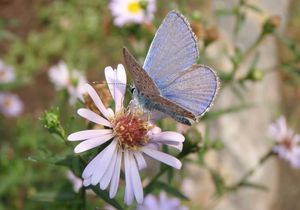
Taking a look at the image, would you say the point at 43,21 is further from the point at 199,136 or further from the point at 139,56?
the point at 199,136

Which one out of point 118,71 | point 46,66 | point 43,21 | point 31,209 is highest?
point 43,21

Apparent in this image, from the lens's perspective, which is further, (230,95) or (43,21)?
(43,21)

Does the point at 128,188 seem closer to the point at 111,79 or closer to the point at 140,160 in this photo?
the point at 140,160

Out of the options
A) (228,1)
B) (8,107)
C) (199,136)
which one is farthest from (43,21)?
(199,136)

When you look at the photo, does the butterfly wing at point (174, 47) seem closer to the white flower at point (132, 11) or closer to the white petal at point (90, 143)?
the white petal at point (90, 143)

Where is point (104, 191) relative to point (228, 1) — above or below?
below

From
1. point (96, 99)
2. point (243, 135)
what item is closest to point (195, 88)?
point (96, 99)

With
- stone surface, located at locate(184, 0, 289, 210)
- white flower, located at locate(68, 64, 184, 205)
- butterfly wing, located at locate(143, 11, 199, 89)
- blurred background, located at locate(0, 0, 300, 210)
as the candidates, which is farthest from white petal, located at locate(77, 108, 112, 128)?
stone surface, located at locate(184, 0, 289, 210)

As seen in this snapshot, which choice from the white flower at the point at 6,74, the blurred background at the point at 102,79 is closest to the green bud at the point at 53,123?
the blurred background at the point at 102,79
